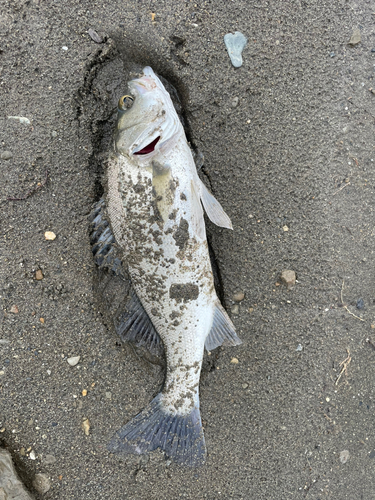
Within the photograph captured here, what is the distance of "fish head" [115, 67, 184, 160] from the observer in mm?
2160

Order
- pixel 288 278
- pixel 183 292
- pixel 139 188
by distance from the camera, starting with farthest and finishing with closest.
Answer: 1. pixel 288 278
2. pixel 183 292
3. pixel 139 188

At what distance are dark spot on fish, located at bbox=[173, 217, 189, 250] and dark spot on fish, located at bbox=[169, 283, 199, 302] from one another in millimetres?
252

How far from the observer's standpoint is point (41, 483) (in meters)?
2.32

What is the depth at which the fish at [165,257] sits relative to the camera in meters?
2.16

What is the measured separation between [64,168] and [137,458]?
2029mm

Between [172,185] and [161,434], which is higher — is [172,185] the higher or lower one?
the higher one

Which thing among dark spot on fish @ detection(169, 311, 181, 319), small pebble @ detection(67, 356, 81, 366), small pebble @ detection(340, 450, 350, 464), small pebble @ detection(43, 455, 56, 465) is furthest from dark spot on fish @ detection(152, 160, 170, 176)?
small pebble @ detection(340, 450, 350, 464)

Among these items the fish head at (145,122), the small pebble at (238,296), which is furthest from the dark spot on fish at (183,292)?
the fish head at (145,122)

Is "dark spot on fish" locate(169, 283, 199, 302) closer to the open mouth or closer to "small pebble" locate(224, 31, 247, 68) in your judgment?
the open mouth

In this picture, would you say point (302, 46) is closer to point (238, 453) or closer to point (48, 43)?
point (48, 43)

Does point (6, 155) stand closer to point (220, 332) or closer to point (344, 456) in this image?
point (220, 332)

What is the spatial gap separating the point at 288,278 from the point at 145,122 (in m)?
1.41

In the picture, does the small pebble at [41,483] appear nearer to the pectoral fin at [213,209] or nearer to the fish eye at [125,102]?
the pectoral fin at [213,209]

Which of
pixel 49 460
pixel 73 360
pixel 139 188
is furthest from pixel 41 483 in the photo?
pixel 139 188
